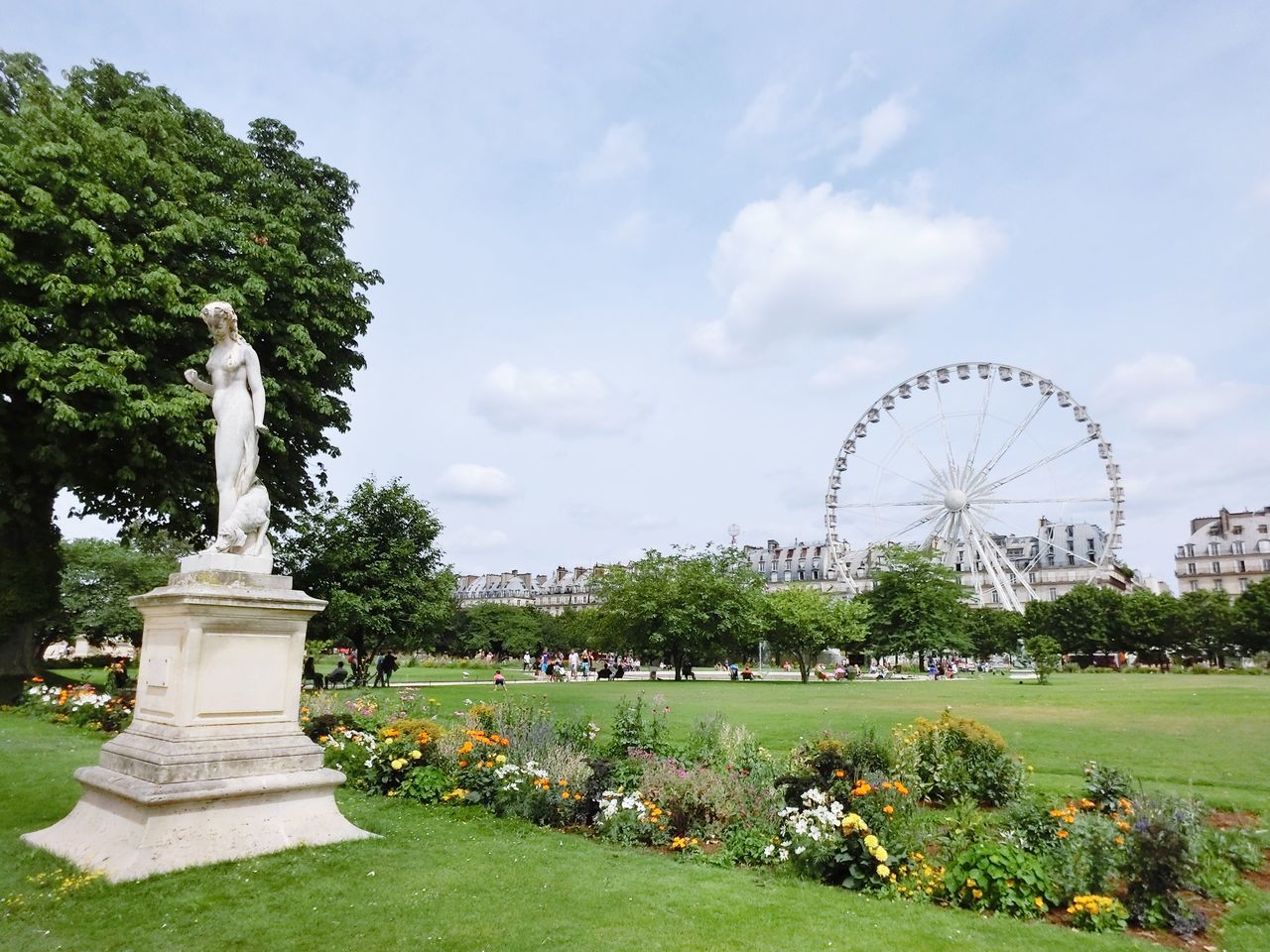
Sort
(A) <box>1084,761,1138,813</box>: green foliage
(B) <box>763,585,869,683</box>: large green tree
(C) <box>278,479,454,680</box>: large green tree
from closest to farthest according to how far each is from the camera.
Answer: (A) <box>1084,761,1138,813</box>: green foliage → (C) <box>278,479,454,680</box>: large green tree → (B) <box>763,585,869,683</box>: large green tree

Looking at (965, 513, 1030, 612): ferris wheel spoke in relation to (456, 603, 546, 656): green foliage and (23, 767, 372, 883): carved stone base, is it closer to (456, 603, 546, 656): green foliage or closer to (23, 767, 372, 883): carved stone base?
(456, 603, 546, 656): green foliage

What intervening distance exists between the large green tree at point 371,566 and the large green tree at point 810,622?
75.1ft

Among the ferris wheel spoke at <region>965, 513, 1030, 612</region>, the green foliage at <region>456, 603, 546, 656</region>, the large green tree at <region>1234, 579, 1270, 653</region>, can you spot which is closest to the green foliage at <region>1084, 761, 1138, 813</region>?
the ferris wheel spoke at <region>965, 513, 1030, 612</region>

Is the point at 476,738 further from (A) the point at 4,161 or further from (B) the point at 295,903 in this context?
→ (A) the point at 4,161

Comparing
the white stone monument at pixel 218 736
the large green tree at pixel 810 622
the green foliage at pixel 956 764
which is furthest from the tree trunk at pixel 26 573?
A: the large green tree at pixel 810 622

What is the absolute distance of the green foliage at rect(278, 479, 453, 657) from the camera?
32531 mm

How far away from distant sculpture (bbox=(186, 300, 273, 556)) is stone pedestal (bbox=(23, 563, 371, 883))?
0.44 m

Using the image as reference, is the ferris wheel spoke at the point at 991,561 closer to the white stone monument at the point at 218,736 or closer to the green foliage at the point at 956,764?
the green foliage at the point at 956,764

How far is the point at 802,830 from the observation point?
718 cm

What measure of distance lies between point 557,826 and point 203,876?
364cm

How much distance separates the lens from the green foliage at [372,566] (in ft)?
107

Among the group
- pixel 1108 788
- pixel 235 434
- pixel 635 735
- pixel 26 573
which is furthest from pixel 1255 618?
pixel 235 434

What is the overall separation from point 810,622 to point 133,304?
4024 cm

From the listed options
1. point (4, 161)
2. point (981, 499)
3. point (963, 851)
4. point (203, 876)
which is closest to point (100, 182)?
point (4, 161)
